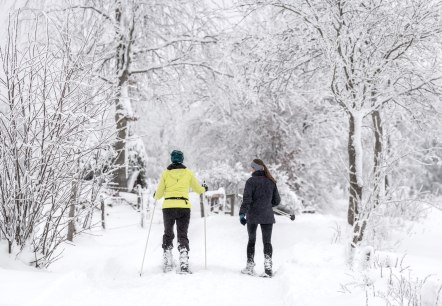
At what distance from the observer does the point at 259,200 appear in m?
6.58

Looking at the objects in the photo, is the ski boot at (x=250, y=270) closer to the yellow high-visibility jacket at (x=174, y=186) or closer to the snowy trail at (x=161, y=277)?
the snowy trail at (x=161, y=277)

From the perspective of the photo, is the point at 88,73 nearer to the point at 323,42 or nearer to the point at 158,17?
the point at 323,42

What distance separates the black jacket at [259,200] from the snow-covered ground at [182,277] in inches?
31.9

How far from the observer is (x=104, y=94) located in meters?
5.43

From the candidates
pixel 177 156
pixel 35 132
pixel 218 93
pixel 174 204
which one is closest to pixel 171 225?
pixel 174 204

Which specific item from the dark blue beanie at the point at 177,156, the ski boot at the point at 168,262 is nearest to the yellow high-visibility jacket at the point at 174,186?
the dark blue beanie at the point at 177,156

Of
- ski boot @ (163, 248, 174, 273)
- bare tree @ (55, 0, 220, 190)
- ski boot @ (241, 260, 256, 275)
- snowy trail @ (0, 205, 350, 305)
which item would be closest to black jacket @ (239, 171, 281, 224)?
ski boot @ (241, 260, 256, 275)

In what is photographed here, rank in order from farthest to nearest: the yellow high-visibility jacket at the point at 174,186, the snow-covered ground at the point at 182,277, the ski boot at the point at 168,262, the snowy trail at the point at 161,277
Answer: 1. the yellow high-visibility jacket at the point at 174,186
2. the ski boot at the point at 168,262
3. the snowy trail at the point at 161,277
4. the snow-covered ground at the point at 182,277

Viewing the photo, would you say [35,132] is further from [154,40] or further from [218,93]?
[154,40]

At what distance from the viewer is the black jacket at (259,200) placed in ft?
21.4

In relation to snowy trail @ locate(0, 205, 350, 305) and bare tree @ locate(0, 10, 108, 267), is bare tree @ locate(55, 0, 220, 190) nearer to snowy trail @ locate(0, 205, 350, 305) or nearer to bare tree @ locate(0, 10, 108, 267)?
snowy trail @ locate(0, 205, 350, 305)

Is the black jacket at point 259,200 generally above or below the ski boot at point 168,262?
above

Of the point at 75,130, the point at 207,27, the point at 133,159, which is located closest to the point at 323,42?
the point at 75,130

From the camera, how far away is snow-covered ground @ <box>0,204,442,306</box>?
429cm
